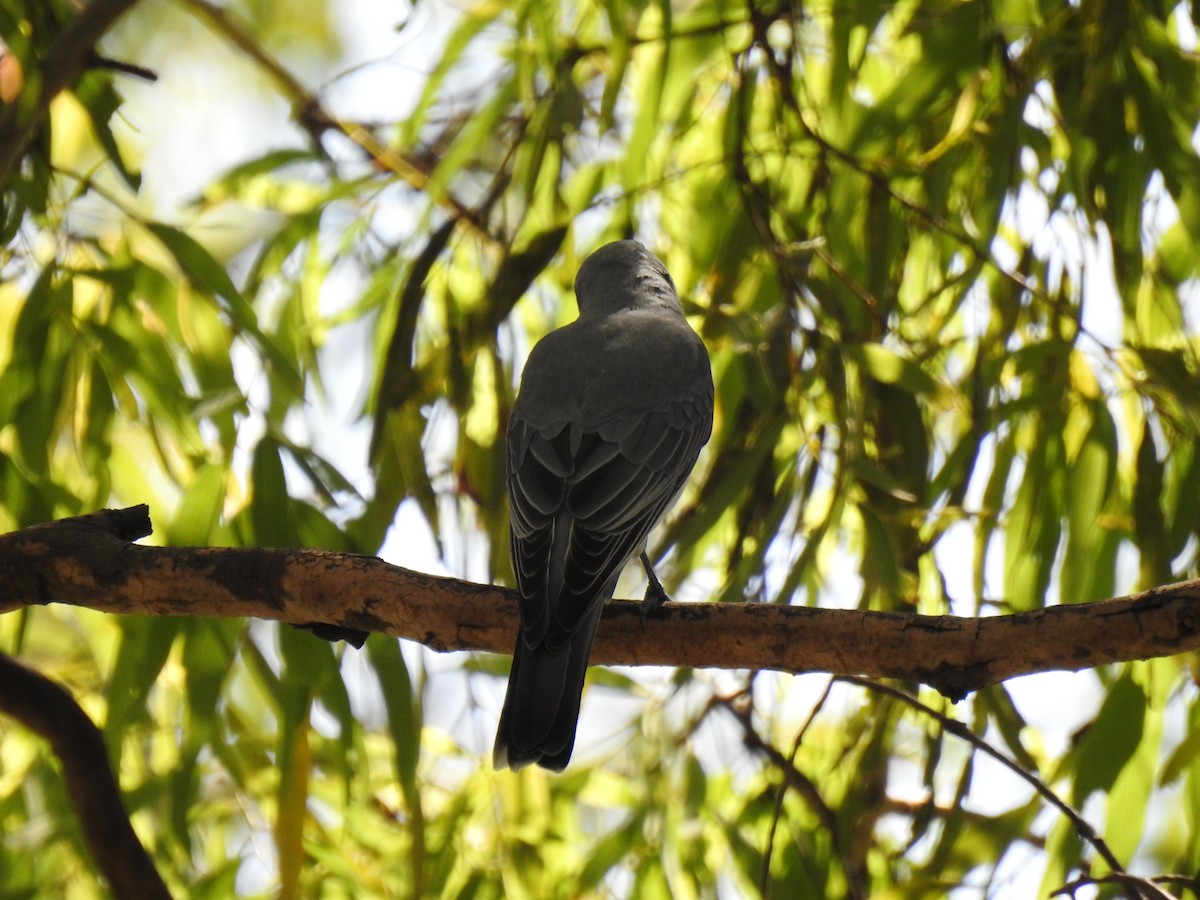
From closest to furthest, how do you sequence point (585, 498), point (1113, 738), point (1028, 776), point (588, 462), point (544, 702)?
point (1028, 776)
point (544, 702)
point (1113, 738)
point (585, 498)
point (588, 462)

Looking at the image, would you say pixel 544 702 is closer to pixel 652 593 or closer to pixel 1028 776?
pixel 652 593

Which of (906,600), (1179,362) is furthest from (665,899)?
(1179,362)

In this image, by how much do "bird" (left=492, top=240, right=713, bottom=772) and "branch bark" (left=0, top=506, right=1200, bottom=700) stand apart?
3.8 inches

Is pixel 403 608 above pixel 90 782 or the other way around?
above

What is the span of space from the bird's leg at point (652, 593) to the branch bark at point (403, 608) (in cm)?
3

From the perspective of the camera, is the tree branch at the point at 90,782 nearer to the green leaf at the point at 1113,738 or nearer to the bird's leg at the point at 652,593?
the bird's leg at the point at 652,593

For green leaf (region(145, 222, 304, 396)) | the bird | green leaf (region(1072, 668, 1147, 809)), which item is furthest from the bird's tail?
green leaf (region(1072, 668, 1147, 809))

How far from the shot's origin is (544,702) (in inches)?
93.8

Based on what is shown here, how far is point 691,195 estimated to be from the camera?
3566mm

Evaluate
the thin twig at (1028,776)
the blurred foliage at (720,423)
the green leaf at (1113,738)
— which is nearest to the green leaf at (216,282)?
the blurred foliage at (720,423)

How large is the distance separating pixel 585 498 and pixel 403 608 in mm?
530

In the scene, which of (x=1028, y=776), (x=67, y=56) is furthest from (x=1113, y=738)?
(x=67, y=56)

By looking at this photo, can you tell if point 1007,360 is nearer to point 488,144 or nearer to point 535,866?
point 535,866

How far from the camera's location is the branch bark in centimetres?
208
